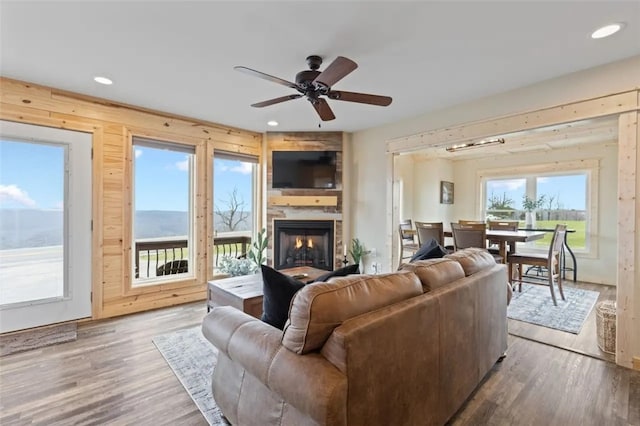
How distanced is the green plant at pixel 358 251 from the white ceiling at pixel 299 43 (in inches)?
92.6

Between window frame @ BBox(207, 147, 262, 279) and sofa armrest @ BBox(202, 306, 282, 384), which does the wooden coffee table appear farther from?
window frame @ BBox(207, 147, 262, 279)

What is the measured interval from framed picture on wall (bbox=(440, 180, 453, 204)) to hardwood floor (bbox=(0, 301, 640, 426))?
418 centimetres

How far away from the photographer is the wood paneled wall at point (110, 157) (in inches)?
124

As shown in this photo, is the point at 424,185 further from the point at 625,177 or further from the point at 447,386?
the point at 447,386

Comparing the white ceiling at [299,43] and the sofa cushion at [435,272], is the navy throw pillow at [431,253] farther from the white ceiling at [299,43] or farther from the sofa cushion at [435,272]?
the white ceiling at [299,43]

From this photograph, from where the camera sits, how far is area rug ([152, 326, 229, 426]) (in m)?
1.97

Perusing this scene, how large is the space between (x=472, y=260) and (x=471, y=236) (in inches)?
79.5

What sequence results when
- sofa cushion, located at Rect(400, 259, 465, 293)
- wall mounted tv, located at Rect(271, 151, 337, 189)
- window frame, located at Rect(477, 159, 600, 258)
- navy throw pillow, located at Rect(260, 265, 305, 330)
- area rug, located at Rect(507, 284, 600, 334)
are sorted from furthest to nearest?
window frame, located at Rect(477, 159, 600, 258) → wall mounted tv, located at Rect(271, 151, 337, 189) → area rug, located at Rect(507, 284, 600, 334) → sofa cushion, located at Rect(400, 259, 465, 293) → navy throw pillow, located at Rect(260, 265, 305, 330)

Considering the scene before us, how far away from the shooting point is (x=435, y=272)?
1814 millimetres

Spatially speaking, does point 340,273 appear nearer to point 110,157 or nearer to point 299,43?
point 299,43

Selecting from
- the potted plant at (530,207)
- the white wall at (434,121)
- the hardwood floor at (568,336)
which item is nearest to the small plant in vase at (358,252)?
the white wall at (434,121)

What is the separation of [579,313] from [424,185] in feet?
11.9

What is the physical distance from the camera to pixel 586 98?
2.73 m

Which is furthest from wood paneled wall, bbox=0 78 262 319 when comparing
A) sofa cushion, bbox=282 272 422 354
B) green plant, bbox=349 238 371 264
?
sofa cushion, bbox=282 272 422 354
